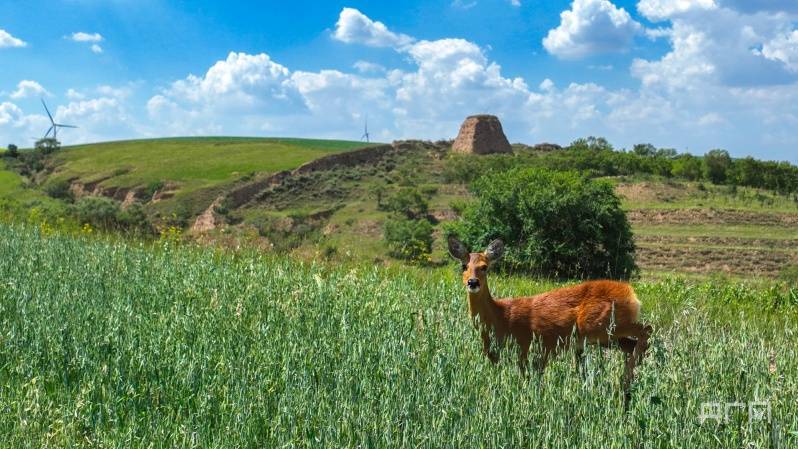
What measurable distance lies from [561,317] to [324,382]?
2.86 m

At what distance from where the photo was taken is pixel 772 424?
466cm

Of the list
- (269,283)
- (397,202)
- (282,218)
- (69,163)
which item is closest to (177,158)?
(69,163)

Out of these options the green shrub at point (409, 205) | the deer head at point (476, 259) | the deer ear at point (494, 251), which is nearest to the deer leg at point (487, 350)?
the deer head at point (476, 259)

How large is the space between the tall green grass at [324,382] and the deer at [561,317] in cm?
36

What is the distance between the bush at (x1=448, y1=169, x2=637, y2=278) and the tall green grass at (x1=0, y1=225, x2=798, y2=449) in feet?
33.0

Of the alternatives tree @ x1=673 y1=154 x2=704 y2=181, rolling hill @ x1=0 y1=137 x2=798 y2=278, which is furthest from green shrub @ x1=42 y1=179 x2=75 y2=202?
tree @ x1=673 y1=154 x2=704 y2=181

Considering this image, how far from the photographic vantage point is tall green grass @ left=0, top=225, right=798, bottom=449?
4641mm

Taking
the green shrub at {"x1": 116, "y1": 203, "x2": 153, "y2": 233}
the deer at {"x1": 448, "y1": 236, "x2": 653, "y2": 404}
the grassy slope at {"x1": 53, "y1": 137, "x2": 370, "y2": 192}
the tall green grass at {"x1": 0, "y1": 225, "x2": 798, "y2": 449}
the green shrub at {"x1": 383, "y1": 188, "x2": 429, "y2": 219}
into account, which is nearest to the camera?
the tall green grass at {"x1": 0, "y1": 225, "x2": 798, "y2": 449}

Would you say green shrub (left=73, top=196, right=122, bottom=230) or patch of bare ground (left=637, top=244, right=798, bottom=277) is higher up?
green shrub (left=73, top=196, right=122, bottom=230)

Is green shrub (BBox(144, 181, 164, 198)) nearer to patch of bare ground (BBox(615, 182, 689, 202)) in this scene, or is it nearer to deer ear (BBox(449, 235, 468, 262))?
patch of bare ground (BBox(615, 182, 689, 202))

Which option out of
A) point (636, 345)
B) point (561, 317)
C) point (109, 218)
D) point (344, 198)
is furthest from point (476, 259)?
point (344, 198)

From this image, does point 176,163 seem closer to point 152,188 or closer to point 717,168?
point 152,188

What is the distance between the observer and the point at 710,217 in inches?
1700

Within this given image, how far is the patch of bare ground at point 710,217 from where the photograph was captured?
41.9 meters
